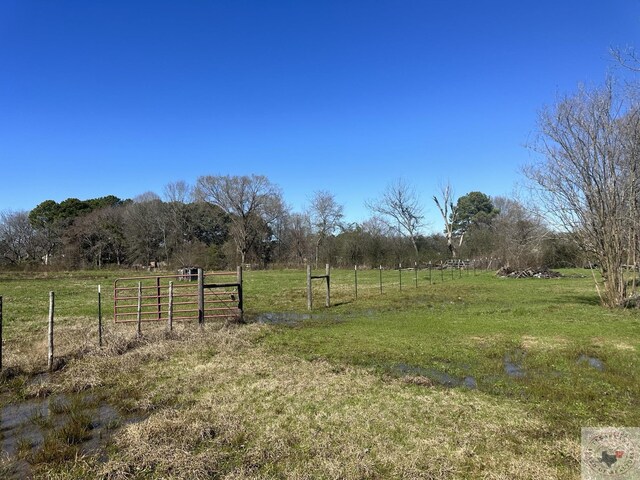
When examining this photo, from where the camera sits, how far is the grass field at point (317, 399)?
3.81m

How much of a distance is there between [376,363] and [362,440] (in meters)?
3.18

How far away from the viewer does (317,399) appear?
17.8 ft

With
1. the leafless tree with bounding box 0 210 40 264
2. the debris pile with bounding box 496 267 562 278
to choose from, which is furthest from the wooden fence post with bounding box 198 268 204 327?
the leafless tree with bounding box 0 210 40 264

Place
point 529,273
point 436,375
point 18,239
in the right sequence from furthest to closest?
point 18,239, point 529,273, point 436,375

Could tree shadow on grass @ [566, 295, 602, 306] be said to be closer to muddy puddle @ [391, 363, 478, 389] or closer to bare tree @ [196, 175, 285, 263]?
muddy puddle @ [391, 363, 478, 389]

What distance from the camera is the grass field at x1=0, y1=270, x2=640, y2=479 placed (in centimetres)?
381

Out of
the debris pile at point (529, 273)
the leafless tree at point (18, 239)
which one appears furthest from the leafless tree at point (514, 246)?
the leafless tree at point (18, 239)

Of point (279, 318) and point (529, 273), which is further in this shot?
point (529, 273)

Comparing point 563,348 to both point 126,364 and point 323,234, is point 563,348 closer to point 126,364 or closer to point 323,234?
point 126,364

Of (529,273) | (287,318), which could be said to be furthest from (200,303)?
(529,273)

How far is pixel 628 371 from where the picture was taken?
6520 mm

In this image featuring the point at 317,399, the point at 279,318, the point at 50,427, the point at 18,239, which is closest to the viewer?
the point at 50,427

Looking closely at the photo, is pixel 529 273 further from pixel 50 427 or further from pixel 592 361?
pixel 50 427

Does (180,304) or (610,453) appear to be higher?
(180,304)
